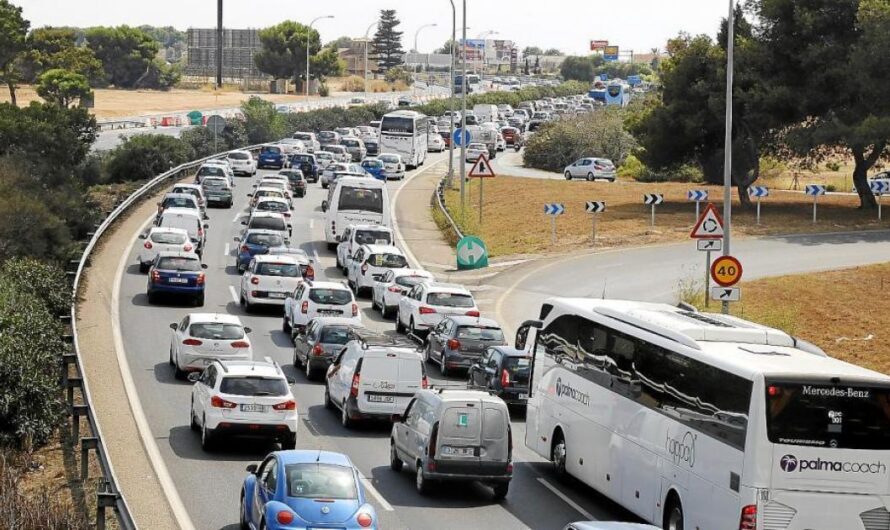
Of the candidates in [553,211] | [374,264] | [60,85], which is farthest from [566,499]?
[60,85]

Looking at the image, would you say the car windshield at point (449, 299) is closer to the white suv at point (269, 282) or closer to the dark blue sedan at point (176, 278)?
the white suv at point (269, 282)

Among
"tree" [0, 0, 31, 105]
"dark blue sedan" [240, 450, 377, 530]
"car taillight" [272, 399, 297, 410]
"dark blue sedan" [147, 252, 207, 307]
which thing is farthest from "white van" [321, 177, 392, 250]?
"tree" [0, 0, 31, 105]

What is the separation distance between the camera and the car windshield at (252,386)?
954 inches

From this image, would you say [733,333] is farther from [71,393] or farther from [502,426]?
[71,393]

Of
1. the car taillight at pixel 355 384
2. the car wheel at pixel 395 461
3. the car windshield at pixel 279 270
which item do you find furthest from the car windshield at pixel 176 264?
the car wheel at pixel 395 461

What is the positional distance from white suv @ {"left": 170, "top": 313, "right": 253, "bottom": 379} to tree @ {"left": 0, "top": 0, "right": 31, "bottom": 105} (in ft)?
278

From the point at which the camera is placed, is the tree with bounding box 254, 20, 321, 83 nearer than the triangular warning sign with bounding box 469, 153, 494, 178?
No

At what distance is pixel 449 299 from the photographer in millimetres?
37656

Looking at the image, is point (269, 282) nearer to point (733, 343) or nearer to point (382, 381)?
point (382, 381)

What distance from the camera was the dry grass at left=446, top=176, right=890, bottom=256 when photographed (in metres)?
57.4

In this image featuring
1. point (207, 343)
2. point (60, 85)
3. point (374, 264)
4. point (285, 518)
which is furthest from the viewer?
point (60, 85)

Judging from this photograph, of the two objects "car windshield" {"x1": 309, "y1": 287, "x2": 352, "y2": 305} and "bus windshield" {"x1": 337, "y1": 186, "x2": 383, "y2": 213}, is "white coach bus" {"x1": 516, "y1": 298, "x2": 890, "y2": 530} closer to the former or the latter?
"car windshield" {"x1": 309, "y1": 287, "x2": 352, "y2": 305}

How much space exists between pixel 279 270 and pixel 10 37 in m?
80.2

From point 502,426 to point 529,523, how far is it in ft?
5.29
